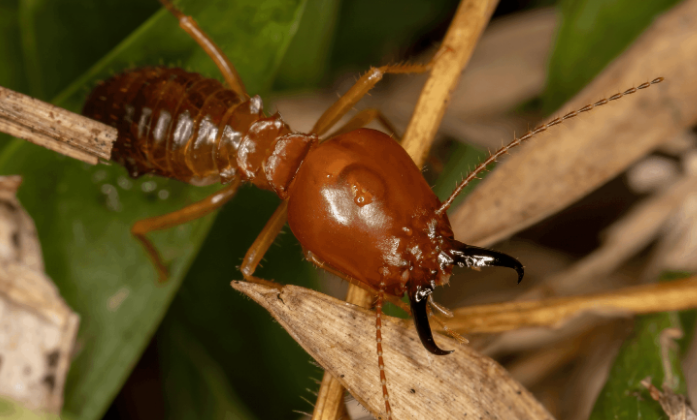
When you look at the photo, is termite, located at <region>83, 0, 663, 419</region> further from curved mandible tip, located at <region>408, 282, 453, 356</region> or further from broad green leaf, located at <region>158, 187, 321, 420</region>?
broad green leaf, located at <region>158, 187, 321, 420</region>

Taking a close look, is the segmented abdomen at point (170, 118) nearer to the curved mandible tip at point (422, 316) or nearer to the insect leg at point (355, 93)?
the insect leg at point (355, 93)

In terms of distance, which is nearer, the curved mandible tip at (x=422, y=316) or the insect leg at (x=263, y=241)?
the curved mandible tip at (x=422, y=316)

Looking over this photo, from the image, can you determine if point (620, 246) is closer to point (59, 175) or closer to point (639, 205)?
point (639, 205)

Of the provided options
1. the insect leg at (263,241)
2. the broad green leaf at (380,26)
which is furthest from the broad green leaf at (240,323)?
Result: the broad green leaf at (380,26)

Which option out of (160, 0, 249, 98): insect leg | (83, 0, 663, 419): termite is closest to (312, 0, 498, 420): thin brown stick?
(83, 0, 663, 419): termite

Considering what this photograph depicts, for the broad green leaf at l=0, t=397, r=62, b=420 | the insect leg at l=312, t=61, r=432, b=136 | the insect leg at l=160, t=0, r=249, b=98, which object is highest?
the insect leg at l=312, t=61, r=432, b=136

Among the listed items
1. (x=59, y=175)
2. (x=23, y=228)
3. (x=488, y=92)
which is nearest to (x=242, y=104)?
(x=59, y=175)
